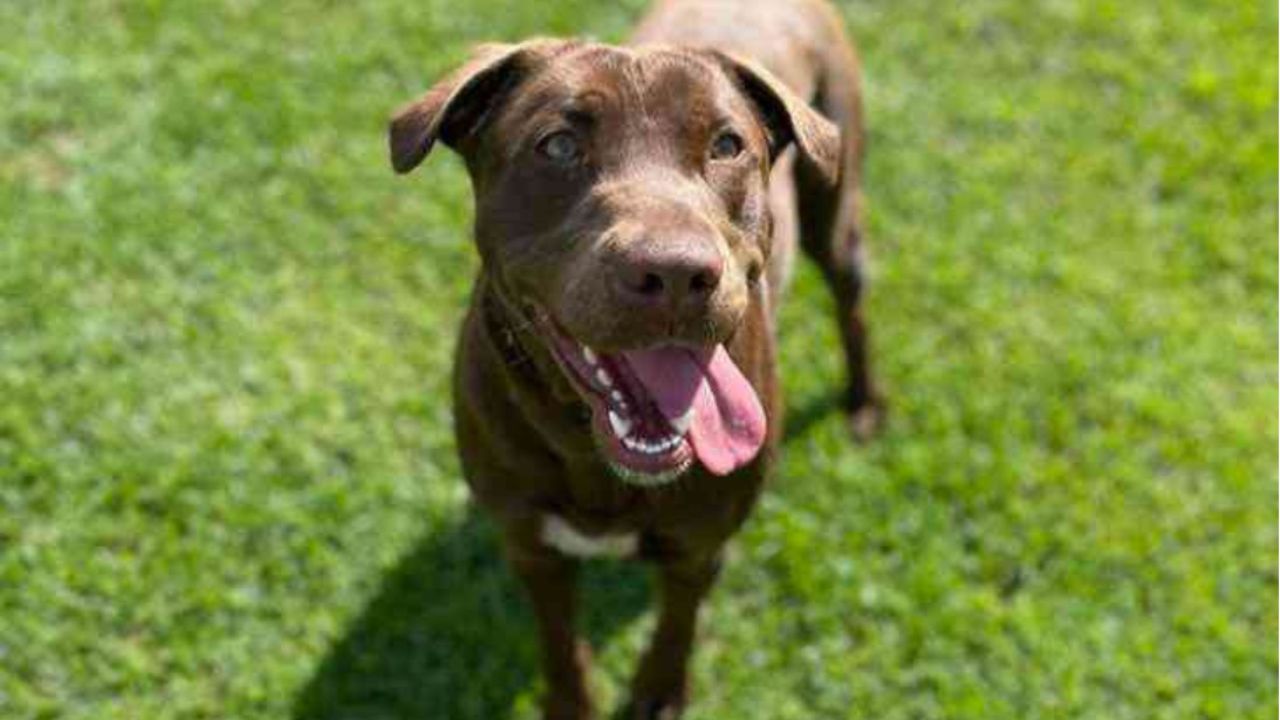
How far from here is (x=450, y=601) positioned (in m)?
5.29

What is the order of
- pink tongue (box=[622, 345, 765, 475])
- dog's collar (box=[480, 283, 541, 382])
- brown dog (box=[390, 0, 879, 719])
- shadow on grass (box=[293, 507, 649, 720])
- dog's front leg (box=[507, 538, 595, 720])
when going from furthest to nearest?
shadow on grass (box=[293, 507, 649, 720]) < dog's front leg (box=[507, 538, 595, 720]) < dog's collar (box=[480, 283, 541, 382]) < pink tongue (box=[622, 345, 765, 475]) < brown dog (box=[390, 0, 879, 719])

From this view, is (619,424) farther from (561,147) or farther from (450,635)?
(450,635)

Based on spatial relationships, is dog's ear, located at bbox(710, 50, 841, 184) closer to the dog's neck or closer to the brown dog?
the brown dog

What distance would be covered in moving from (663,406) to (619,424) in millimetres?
137

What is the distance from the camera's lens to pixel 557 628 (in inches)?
185

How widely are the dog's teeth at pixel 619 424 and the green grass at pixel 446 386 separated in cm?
183

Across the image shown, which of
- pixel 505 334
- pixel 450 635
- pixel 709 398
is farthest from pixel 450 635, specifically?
pixel 709 398

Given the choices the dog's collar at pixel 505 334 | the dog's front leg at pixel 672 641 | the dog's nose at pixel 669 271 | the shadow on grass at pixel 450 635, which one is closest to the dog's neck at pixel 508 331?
the dog's collar at pixel 505 334

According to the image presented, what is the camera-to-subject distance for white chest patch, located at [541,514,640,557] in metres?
4.20

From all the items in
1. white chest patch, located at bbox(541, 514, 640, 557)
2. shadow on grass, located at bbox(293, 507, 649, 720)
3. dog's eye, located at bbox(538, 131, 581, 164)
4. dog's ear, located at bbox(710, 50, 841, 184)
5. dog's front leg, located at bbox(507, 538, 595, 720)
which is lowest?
shadow on grass, located at bbox(293, 507, 649, 720)

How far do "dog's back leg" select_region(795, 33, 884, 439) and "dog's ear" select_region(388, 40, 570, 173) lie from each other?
51.4 inches

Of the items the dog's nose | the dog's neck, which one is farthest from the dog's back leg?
the dog's nose

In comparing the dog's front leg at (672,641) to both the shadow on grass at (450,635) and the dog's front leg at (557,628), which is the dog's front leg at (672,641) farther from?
the shadow on grass at (450,635)

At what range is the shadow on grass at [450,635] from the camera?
506 centimetres
